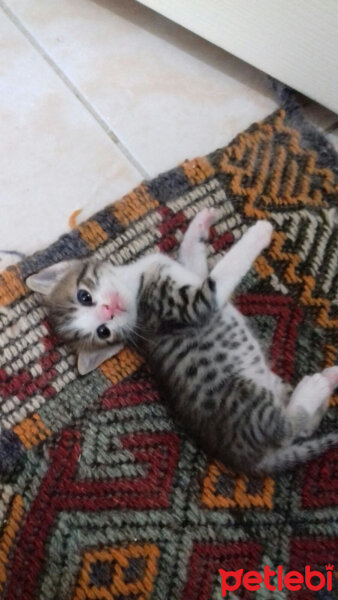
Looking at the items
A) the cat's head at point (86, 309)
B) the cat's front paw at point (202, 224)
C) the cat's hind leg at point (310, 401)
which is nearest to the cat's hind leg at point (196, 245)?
the cat's front paw at point (202, 224)

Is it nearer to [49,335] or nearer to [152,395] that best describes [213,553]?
[152,395]

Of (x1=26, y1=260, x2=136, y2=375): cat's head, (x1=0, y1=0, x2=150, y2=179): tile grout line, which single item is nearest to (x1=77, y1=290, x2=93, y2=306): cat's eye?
(x1=26, y1=260, x2=136, y2=375): cat's head

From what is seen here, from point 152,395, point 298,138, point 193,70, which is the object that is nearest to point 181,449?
point 152,395

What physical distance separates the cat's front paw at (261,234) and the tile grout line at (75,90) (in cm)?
28

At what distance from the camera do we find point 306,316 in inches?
47.3

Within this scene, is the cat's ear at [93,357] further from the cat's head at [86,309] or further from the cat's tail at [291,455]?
the cat's tail at [291,455]

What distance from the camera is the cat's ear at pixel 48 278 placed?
1113mm

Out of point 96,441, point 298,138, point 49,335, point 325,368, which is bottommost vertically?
point 325,368

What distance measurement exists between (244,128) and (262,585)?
0.91 m

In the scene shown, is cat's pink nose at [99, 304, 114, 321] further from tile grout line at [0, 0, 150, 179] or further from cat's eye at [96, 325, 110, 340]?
tile grout line at [0, 0, 150, 179]

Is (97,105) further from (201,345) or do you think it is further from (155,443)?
(155,443)

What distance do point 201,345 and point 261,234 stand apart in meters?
0.24

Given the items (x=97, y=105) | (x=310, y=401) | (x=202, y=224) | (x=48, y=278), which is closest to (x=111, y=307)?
(x=48, y=278)

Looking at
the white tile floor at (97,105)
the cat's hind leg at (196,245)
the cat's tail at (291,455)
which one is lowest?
the cat's tail at (291,455)
